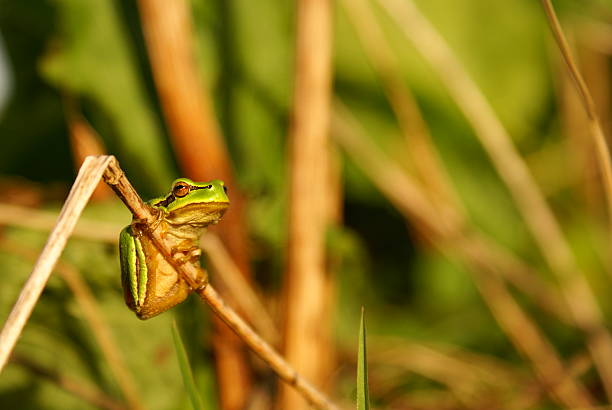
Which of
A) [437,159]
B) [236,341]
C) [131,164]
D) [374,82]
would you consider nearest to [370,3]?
[374,82]

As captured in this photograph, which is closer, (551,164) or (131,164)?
(131,164)

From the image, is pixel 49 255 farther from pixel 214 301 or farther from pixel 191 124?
pixel 191 124

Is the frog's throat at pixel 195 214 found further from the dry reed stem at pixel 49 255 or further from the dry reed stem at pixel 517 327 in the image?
the dry reed stem at pixel 517 327

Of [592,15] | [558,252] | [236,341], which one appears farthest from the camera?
[592,15]

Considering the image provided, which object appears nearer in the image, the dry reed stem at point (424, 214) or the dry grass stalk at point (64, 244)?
the dry grass stalk at point (64, 244)

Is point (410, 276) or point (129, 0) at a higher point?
point (129, 0)

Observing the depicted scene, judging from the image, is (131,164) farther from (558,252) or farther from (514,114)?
(514,114)

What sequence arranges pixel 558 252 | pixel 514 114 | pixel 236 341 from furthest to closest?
pixel 514 114 < pixel 558 252 < pixel 236 341

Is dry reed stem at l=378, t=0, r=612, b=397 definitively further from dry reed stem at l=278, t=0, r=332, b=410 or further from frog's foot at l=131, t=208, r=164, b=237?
frog's foot at l=131, t=208, r=164, b=237

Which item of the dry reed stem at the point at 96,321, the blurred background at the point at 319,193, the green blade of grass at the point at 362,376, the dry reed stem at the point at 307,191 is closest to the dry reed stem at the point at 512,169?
the blurred background at the point at 319,193
